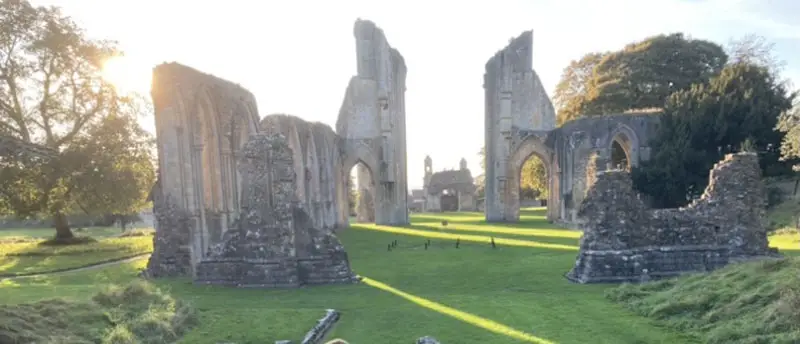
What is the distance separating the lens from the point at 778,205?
2262 centimetres

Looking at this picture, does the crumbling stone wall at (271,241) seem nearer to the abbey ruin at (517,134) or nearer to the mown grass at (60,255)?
the mown grass at (60,255)

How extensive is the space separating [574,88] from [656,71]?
333 inches

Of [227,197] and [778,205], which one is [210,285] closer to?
[227,197]

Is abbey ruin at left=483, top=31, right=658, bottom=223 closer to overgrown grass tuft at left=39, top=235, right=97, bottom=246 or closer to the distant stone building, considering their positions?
the distant stone building

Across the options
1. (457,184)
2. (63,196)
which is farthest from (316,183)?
(457,184)

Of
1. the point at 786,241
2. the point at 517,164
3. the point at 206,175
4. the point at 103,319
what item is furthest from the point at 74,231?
the point at 786,241

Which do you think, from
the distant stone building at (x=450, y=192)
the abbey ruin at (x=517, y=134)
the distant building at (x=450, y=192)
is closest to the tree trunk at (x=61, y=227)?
the abbey ruin at (x=517, y=134)

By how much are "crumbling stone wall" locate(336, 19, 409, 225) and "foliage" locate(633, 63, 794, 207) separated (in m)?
15.7

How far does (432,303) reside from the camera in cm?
990

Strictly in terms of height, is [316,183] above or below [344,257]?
above

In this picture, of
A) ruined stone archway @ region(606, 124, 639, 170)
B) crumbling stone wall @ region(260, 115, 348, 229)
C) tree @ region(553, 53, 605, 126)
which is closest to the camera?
crumbling stone wall @ region(260, 115, 348, 229)

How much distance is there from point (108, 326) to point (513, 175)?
2783 centimetres

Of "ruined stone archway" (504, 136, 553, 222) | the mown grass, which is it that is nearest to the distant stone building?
"ruined stone archway" (504, 136, 553, 222)

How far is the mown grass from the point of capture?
58.4 feet
